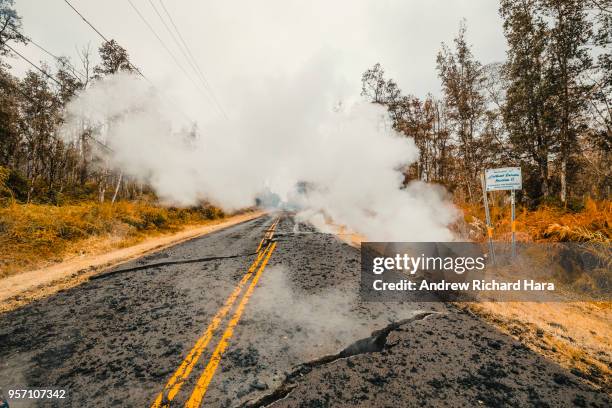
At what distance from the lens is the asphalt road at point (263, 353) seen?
2424mm

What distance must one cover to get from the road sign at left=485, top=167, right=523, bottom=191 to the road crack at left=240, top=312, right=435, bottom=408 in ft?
13.1

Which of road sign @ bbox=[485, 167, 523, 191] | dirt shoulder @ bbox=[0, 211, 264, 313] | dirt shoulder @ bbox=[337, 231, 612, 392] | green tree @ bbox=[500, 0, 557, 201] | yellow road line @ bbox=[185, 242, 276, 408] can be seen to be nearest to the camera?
yellow road line @ bbox=[185, 242, 276, 408]

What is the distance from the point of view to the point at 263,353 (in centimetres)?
304

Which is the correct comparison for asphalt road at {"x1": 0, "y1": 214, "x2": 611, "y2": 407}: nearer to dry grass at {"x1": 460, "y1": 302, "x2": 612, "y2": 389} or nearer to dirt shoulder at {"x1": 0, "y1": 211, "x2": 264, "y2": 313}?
dry grass at {"x1": 460, "y1": 302, "x2": 612, "y2": 389}

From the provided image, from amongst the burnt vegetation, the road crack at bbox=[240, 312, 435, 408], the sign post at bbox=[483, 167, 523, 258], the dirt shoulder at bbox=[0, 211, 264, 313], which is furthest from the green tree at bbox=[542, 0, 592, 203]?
the dirt shoulder at bbox=[0, 211, 264, 313]

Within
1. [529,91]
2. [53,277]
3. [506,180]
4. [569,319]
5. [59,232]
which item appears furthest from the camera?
[529,91]

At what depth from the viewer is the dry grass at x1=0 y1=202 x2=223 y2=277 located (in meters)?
7.09

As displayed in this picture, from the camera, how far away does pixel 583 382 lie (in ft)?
8.65

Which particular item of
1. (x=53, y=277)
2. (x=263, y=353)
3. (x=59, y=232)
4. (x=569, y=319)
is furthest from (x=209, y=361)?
(x=59, y=232)

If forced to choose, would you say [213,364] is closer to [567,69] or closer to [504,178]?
[504,178]

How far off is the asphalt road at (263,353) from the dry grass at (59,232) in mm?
3629

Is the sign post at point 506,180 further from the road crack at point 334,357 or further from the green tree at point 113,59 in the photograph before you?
the green tree at point 113,59

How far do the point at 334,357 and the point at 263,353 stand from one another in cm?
83

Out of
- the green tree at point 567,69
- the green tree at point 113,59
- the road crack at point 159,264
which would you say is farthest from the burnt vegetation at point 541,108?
the green tree at point 113,59
